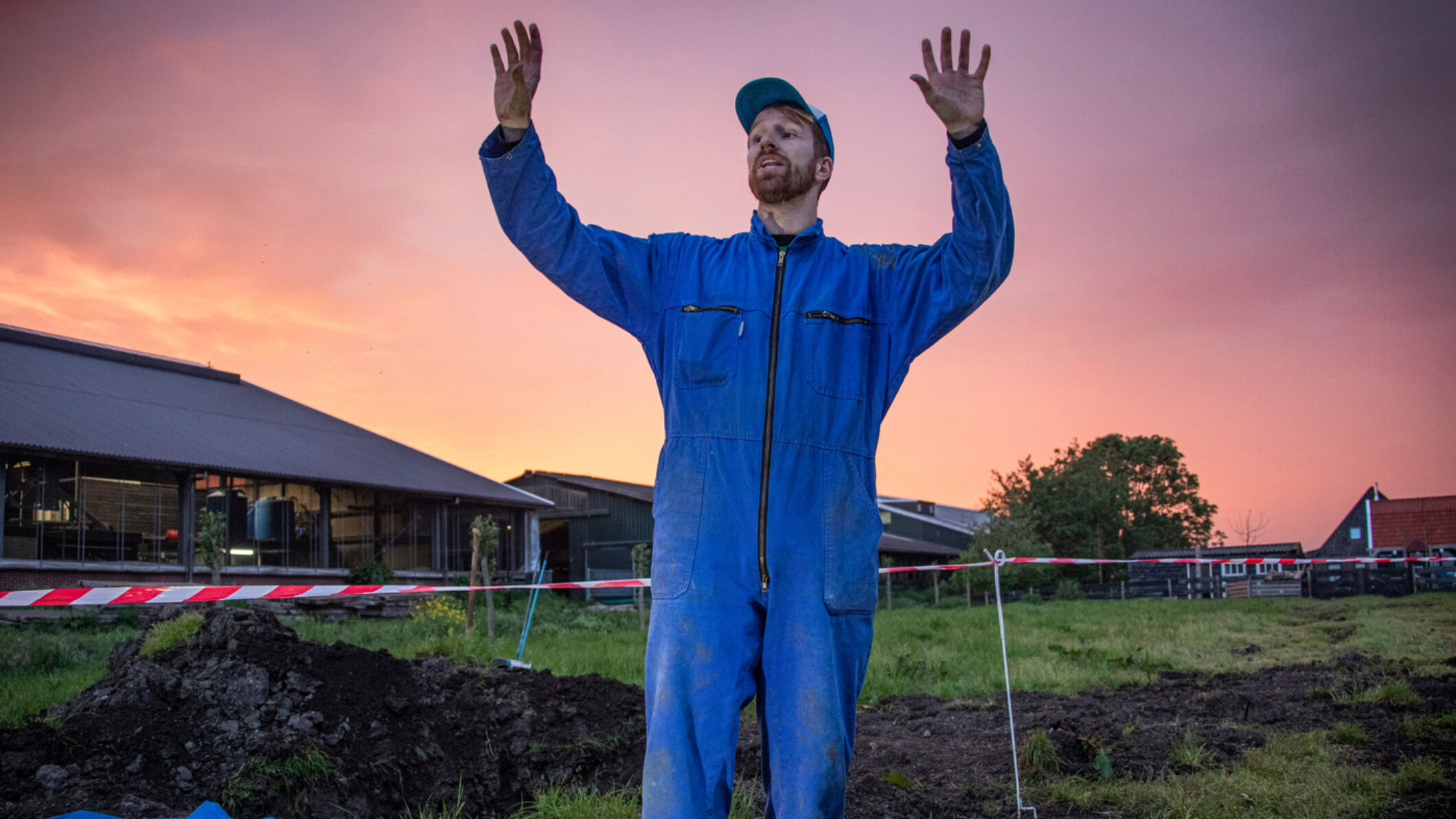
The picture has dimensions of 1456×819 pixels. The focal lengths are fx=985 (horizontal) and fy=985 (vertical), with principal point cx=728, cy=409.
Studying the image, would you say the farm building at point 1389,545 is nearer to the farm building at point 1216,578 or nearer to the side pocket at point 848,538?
the farm building at point 1216,578

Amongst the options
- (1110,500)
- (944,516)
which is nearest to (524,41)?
(1110,500)

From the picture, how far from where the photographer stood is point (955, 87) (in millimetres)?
2264

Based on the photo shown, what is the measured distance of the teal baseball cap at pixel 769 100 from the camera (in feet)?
8.26

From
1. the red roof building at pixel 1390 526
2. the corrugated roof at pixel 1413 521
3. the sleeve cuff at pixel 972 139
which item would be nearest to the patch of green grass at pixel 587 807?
the sleeve cuff at pixel 972 139

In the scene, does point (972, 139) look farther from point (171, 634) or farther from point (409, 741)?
point (171, 634)

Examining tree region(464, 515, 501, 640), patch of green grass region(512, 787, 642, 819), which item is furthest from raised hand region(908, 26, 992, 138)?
tree region(464, 515, 501, 640)

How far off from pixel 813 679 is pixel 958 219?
1.11 metres

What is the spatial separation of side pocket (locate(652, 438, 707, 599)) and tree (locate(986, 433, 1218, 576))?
1265 inches

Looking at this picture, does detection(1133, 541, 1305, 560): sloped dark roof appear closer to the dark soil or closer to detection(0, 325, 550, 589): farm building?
detection(0, 325, 550, 589): farm building

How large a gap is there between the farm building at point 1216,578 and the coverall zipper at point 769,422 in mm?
27042

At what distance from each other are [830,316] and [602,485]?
31.7m

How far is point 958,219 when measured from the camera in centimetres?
232

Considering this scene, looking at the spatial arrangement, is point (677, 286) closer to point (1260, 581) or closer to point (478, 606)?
point (478, 606)

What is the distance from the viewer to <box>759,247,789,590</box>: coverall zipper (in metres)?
2.16
